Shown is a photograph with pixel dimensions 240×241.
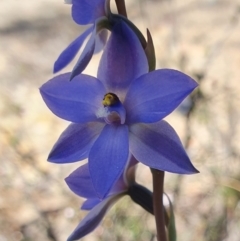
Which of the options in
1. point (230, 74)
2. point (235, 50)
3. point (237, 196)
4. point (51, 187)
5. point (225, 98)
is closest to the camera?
point (237, 196)

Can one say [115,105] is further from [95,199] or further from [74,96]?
[95,199]

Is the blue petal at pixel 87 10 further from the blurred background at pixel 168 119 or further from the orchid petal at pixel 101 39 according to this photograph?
the blurred background at pixel 168 119

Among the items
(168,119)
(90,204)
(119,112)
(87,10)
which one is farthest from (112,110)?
(168,119)

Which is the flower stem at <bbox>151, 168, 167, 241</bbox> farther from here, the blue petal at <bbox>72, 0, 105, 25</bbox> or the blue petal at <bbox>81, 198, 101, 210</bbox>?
the blue petal at <bbox>72, 0, 105, 25</bbox>

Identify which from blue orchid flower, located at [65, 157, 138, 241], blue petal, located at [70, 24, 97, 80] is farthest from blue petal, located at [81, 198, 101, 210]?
blue petal, located at [70, 24, 97, 80]

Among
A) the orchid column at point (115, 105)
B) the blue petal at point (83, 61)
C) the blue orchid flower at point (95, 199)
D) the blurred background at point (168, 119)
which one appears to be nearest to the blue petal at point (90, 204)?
the blue orchid flower at point (95, 199)

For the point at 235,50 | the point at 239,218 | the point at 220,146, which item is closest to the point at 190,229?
the point at 239,218

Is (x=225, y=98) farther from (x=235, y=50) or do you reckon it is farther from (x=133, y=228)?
(x=133, y=228)
